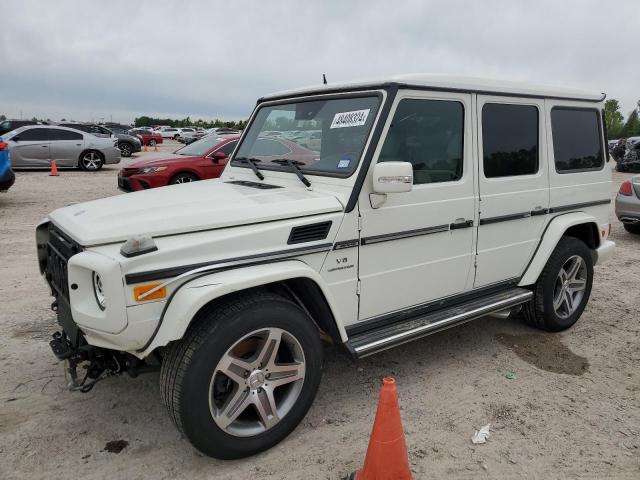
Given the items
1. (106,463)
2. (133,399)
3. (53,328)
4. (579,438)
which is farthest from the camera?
(53,328)

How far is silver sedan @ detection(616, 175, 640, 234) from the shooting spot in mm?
8367

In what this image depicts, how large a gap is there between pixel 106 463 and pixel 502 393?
8.62 feet

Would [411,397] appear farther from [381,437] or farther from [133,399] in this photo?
[133,399]

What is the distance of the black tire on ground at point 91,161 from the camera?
17.1m

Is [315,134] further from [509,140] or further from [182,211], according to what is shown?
[509,140]

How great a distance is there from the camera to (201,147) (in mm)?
10633

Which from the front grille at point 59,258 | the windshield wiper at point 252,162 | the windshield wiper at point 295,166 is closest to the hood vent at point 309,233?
the windshield wiper at point 295,166

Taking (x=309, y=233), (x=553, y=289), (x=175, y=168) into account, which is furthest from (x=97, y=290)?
(x=175, y=168)

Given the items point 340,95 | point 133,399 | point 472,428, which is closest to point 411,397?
point 472,428

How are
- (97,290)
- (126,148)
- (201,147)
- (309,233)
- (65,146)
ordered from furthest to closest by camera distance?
(126,148) < (65,146) < (201,147) < (309,233) < (97,290)

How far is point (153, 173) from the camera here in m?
9.72

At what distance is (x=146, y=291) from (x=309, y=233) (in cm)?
97

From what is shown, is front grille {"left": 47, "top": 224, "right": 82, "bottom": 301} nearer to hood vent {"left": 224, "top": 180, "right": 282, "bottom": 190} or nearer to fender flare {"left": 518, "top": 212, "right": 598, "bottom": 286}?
hood vent {"left": 224, "top": 180, "right": 282, "bottom": 190}

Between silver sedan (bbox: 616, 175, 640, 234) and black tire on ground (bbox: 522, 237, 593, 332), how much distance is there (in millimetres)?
4467
